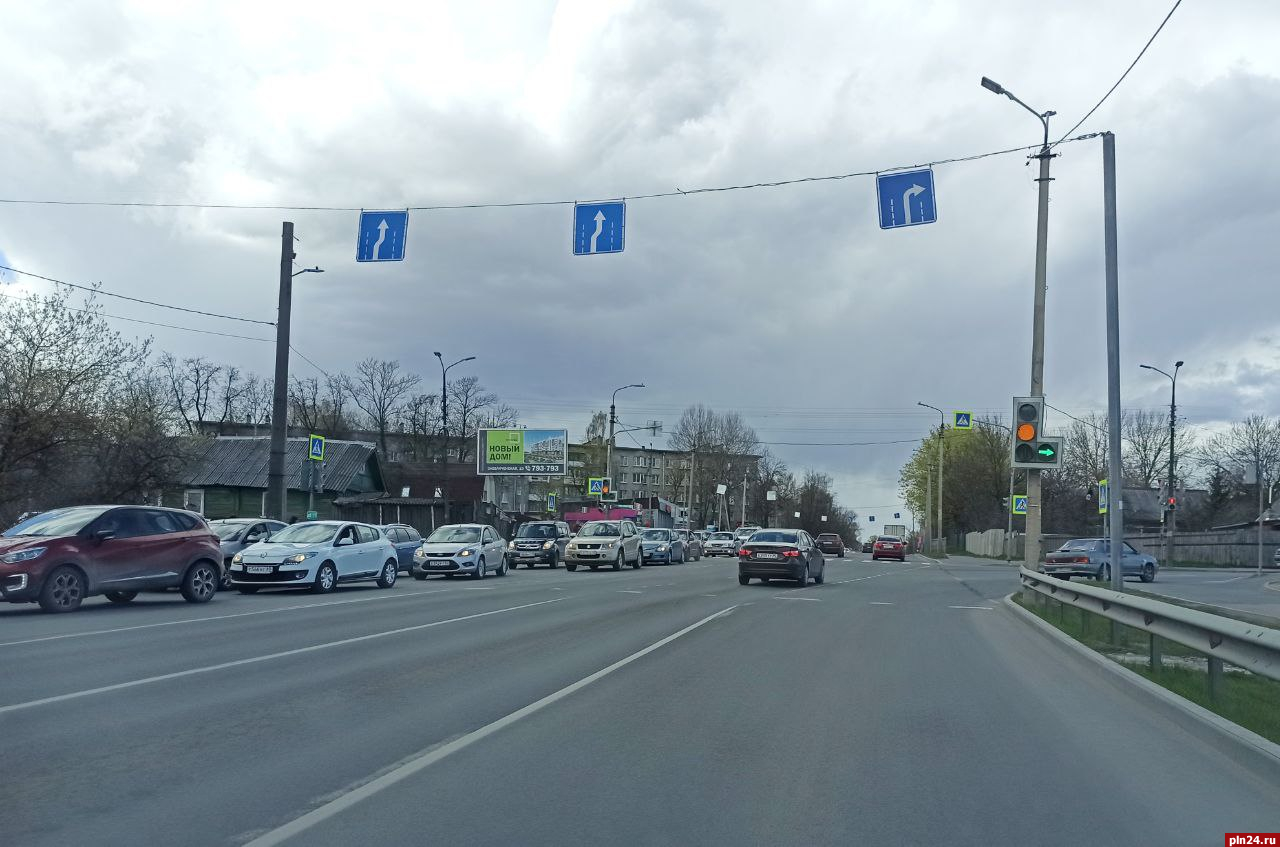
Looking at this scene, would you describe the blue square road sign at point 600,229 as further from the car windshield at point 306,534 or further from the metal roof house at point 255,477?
the metal roof house at point 255,477

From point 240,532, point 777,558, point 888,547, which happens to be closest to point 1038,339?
point 777,558

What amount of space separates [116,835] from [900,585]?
91.7 ft

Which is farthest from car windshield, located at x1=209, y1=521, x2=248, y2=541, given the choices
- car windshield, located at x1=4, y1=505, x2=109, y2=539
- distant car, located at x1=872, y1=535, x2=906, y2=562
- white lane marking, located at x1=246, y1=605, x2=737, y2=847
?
distant car, located at x1=872, y1=535, x2=906, y2=562

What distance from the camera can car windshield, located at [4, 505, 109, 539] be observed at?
655 inches

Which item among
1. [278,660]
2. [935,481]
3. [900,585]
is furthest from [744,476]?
[278,660]

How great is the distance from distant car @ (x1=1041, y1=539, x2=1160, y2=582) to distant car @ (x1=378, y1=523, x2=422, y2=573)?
65.3ft

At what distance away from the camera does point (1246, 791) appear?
6.39m

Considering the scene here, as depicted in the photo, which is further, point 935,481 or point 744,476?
point 744,476

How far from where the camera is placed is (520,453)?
66938 mm

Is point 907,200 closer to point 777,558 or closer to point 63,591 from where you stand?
point 777,558

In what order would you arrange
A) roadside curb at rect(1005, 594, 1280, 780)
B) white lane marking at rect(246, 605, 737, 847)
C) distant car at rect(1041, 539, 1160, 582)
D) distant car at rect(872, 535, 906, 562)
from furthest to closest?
1. distant car at rect(872, 535, 906, 562)
2. distant car at rect(1041, 539, 1160, 582)
3. roadside curb at rect(1005, 594, 1280, 780)
4. white lane marking at rect(246, 605, 737, 847)

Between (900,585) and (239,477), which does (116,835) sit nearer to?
(900,585)

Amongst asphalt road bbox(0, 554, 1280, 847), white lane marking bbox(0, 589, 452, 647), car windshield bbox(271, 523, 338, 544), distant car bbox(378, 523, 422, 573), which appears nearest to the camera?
asphalt road bbox(0, 554, 1280, 847)

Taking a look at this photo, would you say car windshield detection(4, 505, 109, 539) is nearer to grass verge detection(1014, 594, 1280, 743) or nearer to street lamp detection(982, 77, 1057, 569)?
grass verge detection(1014, 594, 1280, 743)
